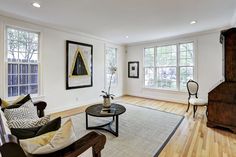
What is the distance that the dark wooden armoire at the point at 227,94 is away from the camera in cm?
278

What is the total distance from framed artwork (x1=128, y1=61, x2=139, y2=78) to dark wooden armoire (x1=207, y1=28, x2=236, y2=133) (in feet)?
12.4

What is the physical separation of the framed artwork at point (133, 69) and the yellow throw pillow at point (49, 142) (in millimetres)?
5660

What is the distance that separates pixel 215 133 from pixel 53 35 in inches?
187

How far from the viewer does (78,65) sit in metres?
4.68

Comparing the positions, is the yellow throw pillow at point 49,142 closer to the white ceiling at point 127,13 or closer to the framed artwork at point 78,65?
the white ceiling at point 127,13

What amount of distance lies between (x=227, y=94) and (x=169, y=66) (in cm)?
277

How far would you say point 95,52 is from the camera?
533 centimetres

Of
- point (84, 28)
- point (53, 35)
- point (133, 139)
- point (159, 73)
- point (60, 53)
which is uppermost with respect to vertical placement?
point (84, 28)

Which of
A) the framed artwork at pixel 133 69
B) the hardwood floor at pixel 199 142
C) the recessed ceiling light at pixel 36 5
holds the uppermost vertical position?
the recessed ceiling light at pixel 36 5

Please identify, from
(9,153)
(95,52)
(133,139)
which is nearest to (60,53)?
(95,52)

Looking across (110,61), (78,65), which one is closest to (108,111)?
(78,65)

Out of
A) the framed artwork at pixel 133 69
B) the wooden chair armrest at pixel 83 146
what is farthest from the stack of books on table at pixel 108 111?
the framed artwork at pixel 133 69

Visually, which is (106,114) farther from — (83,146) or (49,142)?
(49,142)

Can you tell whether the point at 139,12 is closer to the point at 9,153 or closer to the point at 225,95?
the point at 225,95
